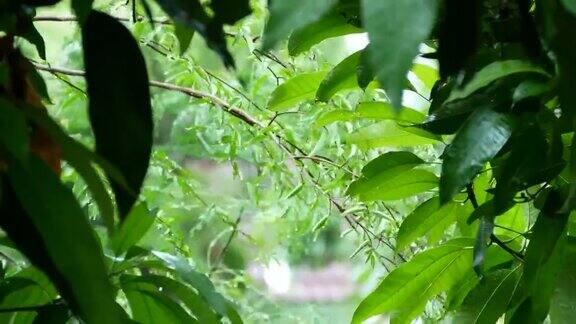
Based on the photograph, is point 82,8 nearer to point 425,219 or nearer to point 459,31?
point 459,31

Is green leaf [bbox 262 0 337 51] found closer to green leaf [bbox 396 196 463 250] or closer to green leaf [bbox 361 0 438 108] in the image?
green leaf [bbox 361 0 438 108]

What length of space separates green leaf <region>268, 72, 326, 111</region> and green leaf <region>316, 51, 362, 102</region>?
7cm

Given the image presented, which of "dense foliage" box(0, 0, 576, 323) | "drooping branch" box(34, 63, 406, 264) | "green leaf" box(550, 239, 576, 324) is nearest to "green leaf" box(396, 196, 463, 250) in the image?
"dense foliage" box(0, 0, 576, 323)

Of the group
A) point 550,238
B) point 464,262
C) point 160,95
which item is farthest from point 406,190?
point 160,95

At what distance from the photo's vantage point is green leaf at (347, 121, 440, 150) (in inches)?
27.9

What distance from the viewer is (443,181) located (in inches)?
17.9

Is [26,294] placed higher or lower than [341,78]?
lower

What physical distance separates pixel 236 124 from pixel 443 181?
0.68m

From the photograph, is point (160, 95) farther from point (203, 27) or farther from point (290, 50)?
point (203, 27)

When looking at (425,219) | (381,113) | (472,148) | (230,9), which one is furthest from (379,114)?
(230,9)

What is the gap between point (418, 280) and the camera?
71 centimetres

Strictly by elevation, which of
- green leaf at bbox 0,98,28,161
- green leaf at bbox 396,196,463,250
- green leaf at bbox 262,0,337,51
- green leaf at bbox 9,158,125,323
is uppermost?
green leaf at bbox 396,196,463,250

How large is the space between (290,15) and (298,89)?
45cm

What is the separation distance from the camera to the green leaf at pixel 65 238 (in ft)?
1.07
